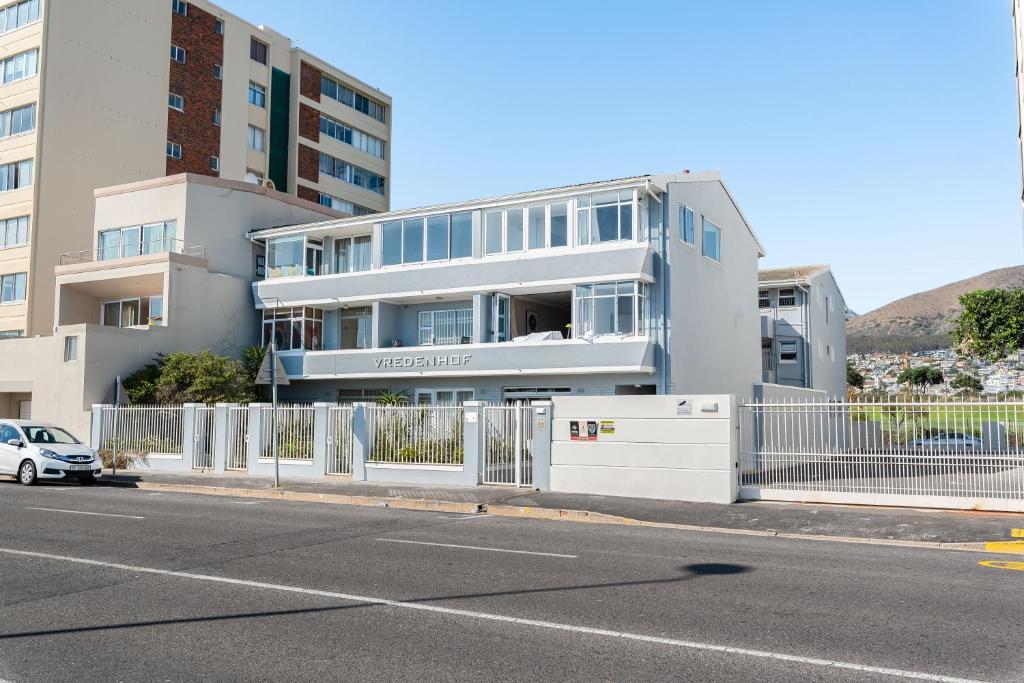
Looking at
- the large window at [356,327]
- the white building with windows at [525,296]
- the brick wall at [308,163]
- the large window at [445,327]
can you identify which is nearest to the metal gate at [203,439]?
the white building with windows at [525,296]

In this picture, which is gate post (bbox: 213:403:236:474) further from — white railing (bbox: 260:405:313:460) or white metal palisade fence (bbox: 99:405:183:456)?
white metal palisade fence (bbox: 99:405:183:456)

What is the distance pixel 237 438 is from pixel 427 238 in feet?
35.9

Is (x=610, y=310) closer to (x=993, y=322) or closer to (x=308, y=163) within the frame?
(x=993, y=322)

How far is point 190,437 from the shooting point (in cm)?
2530

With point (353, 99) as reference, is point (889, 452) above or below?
below

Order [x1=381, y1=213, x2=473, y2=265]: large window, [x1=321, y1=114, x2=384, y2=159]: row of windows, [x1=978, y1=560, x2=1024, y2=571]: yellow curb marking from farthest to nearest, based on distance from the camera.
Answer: [x1=321, y1=114, x2=384, y2=159]: row of windows → [x1=381, y1=213, x2=473, y2=265]: large window → [x1=978, y1=560, x2=1024, y2=571]: yellow curb marking

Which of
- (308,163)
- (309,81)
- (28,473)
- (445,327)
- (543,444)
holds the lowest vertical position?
(28,473)

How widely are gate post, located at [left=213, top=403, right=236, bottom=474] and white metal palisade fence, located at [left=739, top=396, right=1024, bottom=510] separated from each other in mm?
14621

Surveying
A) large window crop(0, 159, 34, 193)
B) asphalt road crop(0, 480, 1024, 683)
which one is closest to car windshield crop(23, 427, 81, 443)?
asphalt road crop(0, 480, 1024, 683)

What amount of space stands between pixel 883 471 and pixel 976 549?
11.9 feet

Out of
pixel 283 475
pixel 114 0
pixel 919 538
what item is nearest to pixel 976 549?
pixel 919 538

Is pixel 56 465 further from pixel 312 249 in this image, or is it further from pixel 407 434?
pixel 312 249

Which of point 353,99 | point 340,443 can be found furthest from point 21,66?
point 340,443

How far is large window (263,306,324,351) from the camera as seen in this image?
1361 inches
